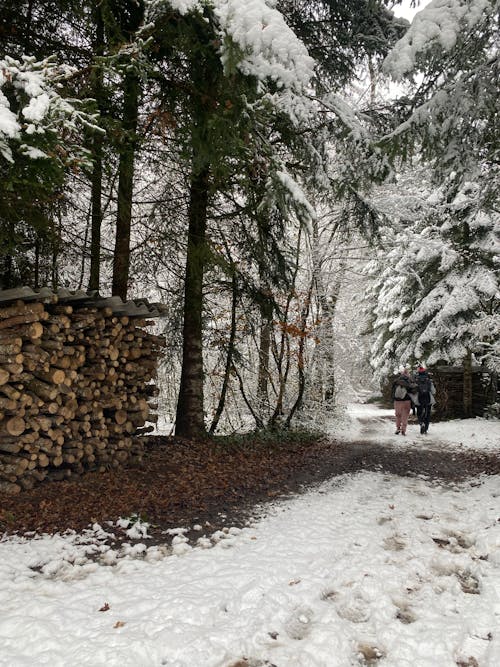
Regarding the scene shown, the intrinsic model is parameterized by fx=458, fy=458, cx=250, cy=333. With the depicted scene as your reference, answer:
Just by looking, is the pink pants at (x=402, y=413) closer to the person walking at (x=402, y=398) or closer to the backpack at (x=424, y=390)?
the person walking at (x=402, y=398)

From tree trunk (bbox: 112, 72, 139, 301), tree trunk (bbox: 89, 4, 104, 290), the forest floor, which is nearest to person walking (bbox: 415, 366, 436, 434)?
the forest floor

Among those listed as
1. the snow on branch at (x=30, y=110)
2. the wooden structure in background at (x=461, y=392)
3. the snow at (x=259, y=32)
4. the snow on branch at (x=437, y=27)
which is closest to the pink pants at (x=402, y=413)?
the wooden structure in background at (x=461, y=392)

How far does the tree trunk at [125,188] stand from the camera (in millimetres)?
6565

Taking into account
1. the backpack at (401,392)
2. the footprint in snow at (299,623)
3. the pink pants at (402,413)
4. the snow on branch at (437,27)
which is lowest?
the footprint in snow at (299,623)

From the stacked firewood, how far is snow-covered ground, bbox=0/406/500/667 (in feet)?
5.17

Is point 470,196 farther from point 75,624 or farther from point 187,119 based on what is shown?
point 75,624

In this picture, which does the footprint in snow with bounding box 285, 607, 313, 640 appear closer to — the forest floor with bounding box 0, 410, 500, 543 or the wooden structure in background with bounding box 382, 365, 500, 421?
the forest floor with bounding box 0, 410, 500, 543

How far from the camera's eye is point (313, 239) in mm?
13852

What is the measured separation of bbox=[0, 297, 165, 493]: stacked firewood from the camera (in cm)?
539

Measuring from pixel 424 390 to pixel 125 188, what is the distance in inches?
405

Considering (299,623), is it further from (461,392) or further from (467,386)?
(461,392)

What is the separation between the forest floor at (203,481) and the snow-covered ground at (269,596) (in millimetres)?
424

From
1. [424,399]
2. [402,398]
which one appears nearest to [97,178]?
[402,398]

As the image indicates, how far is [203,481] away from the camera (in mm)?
6469
